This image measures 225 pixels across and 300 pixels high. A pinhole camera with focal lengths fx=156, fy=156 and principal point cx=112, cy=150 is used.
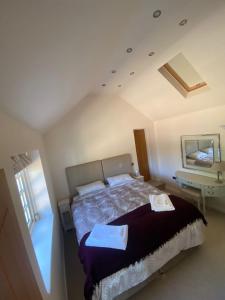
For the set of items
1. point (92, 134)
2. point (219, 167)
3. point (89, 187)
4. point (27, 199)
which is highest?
point (92, 134)

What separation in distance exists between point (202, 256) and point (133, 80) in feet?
10.0

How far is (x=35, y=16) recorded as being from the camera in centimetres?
52

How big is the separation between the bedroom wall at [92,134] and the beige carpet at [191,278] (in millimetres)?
1698

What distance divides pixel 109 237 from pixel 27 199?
119 cm

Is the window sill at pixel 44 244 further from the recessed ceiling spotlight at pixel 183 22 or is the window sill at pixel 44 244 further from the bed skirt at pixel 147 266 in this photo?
the recessed ceiling spotlight at pixel 183 22

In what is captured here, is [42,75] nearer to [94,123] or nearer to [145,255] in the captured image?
[145,255]

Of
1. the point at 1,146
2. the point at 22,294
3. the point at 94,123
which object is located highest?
the point at 94,123

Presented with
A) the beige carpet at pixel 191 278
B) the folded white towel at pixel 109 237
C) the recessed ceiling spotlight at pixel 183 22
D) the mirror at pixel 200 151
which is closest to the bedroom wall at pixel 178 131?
the mirror at pixel 200 151

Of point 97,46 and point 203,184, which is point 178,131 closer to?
point 203,184

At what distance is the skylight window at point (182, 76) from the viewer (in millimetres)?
2471

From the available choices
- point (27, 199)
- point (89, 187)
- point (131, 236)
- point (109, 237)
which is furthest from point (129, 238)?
point (89, 187)

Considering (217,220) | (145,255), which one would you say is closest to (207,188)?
(217,220)

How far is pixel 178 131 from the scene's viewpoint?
3656mm

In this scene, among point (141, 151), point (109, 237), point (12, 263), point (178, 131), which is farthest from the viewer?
point (141, 151)
